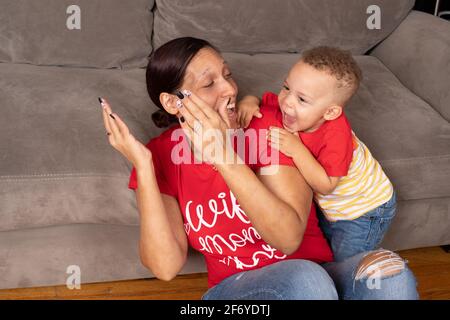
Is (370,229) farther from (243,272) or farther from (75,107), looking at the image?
(75,107)

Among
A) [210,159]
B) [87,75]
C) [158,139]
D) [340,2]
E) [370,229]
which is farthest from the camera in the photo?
[340,2]

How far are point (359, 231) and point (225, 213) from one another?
0.38 meters

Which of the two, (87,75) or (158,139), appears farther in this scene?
(87,75)

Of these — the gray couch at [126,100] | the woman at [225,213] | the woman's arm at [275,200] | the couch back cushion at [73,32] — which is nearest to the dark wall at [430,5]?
the gray couch at [126,100]

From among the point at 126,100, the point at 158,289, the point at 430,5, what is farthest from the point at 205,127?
the point at 430,5

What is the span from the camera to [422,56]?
74.3 inches

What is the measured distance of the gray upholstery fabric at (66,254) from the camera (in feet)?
4.77

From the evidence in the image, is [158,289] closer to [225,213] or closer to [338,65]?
[225,213]

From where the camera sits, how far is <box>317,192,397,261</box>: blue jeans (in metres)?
1.33

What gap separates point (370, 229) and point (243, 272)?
1.23 ft

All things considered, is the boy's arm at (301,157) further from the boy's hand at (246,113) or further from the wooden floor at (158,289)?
the wooden floor at (158,289)
